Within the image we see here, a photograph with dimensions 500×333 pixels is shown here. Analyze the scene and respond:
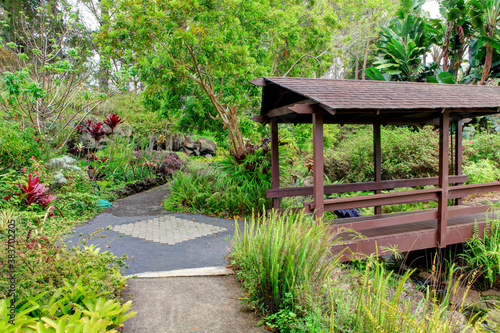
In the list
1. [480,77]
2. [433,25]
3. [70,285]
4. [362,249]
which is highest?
[433,25]

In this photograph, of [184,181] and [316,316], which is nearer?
[316,316]

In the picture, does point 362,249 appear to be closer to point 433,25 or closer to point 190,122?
point 190,122

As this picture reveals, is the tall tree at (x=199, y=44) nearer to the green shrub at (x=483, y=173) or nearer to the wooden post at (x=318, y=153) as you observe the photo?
the wooden post at (x=318, y=153)

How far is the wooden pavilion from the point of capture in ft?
16.2

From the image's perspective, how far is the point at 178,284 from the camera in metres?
3.86

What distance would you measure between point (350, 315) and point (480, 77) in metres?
14.6

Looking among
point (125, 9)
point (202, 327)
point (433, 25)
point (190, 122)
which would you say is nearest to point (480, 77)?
point (433, 25)

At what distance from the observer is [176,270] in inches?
171

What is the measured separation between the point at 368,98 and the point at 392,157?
6.45m

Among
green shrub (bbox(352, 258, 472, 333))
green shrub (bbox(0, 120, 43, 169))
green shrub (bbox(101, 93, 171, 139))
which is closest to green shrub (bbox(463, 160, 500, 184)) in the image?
green shrub (bbox(352, 258, 472, 333))

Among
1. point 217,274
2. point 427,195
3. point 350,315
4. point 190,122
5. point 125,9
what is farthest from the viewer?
point 190,122

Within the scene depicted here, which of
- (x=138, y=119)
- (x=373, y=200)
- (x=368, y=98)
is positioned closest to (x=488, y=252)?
(x=373, y=200)

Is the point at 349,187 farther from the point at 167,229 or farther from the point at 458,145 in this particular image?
the point at 167,229

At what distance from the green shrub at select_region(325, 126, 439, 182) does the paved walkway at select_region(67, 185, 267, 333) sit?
5.90m
